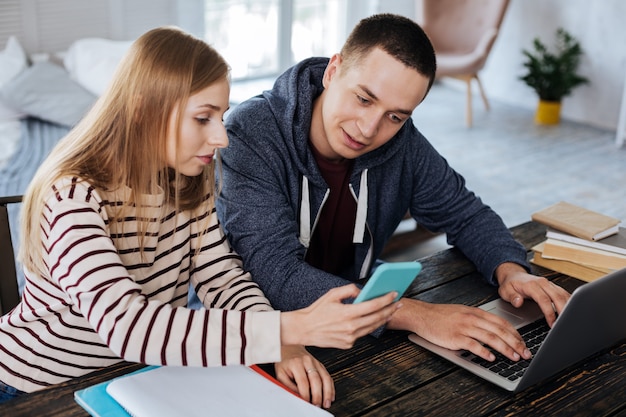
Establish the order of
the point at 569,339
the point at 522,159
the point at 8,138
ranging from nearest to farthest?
1. the point at 569,339
2. the point at 8,138
3. the point at 522,159

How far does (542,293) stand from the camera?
1.37 metres

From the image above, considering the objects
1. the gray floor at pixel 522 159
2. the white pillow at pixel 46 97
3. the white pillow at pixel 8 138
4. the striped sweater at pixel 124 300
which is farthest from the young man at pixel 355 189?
the white pillow at pixel 46 97

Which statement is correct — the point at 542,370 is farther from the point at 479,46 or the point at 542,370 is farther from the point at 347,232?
the point at 479,46

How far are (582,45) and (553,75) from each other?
35cm

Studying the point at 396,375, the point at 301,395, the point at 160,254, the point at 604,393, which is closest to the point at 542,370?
the point at 604,393

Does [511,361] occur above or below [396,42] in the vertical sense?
below

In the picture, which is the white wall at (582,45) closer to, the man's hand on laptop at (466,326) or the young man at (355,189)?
the young man at (355,189)

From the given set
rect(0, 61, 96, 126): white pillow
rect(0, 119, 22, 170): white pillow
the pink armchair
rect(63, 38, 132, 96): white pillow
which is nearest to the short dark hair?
rect(0, 119, 22, 170): white pillow

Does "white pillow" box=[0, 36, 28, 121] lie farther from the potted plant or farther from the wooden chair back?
the potted plant

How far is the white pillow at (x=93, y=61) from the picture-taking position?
3.56 metres

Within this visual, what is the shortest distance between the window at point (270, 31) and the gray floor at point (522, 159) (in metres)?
0.98

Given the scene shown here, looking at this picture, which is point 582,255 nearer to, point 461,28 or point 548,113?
point 548,113

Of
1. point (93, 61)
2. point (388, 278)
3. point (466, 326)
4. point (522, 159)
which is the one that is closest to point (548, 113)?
point (522, 159)

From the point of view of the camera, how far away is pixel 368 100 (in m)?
1.43
